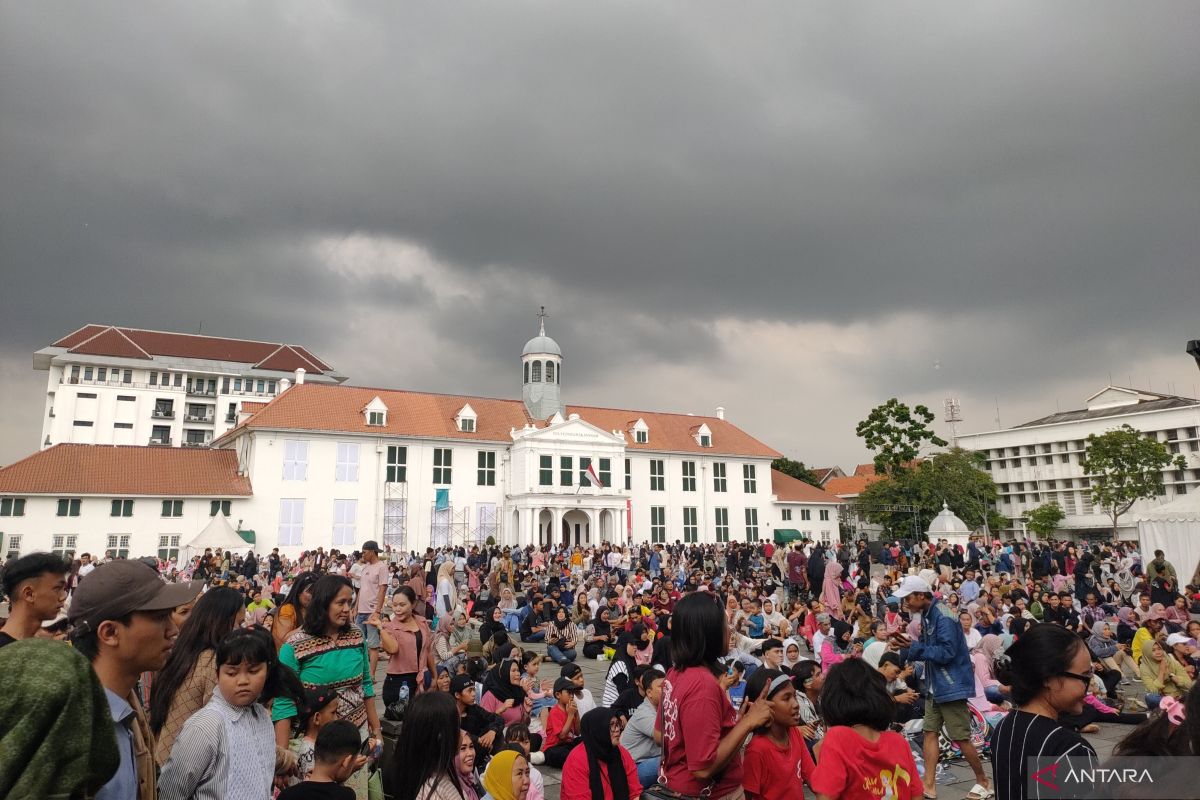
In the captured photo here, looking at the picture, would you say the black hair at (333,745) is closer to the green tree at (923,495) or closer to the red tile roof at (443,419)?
the red tile roof at (443,419)

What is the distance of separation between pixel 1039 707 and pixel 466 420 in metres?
42.2

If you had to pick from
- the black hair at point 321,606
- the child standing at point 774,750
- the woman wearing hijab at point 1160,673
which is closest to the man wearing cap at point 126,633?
the black hair at point 321,606

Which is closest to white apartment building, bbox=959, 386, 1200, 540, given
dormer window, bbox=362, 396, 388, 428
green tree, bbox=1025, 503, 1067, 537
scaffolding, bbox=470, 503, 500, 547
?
green tree, bbox=1025, 503, 1067, 537

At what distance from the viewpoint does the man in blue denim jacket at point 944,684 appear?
5922mm

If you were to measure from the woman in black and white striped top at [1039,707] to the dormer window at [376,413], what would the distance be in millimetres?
40875

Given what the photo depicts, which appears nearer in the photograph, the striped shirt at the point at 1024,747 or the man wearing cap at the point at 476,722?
the striped shirt at the point at 1024,747

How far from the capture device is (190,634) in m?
4.16

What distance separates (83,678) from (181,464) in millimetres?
41771

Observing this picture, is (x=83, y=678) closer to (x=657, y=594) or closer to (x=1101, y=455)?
(x=657, y=594)

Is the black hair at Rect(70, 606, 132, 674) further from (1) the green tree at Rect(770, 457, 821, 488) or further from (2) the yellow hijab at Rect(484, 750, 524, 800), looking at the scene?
(1) the green tree at Rect(770, 457, 821, 488)

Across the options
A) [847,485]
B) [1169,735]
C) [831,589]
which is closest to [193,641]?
[1169,735]

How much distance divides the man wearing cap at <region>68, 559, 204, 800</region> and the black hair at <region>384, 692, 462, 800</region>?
1.65 metres

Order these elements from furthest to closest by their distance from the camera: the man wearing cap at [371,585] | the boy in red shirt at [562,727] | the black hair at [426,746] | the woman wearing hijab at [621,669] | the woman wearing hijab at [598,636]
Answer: the woman wearing hijab at [598,636]
the man wearing cap at [371,585]
the woman wearing hijab at [621,669]
the boy in red shirt at [562,727]
the black hair at [426,746]

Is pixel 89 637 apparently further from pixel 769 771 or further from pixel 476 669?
pixel 476 669
